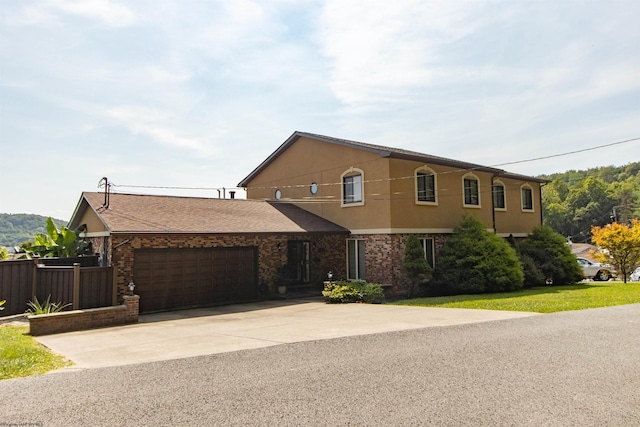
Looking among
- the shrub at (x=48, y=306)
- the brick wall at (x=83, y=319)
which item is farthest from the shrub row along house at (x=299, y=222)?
the brick wall at (x=83, y=319)

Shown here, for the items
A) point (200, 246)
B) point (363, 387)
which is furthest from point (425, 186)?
point (363, 387)

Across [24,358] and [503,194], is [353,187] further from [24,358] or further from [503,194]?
[24,358]

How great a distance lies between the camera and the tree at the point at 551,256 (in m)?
24.3

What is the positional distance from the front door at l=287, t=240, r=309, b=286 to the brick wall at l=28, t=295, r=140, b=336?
27.7 ft

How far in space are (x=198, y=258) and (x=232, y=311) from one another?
2.65 meters

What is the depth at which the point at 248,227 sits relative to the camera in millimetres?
18469

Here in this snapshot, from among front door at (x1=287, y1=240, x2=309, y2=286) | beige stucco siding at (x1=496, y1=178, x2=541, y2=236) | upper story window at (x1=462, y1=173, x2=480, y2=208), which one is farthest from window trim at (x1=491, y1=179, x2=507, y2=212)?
front door at (x1=287, y1=240, x2=309, y2=286)

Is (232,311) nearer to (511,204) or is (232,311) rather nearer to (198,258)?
(198,258)

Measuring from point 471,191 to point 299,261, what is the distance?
9207 millimetres

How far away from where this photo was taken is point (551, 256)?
24391 millimetres

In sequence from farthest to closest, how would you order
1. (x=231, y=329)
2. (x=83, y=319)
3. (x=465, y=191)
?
(x=465, y=191), (x=83, y=319), (x=231, y=329)

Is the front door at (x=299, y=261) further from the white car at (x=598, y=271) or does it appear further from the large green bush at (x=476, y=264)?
A: the white car at (x=598, y=271)

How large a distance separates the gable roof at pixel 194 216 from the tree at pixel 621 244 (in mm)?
19892

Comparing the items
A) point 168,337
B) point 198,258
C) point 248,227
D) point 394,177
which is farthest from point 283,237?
point 168,337
